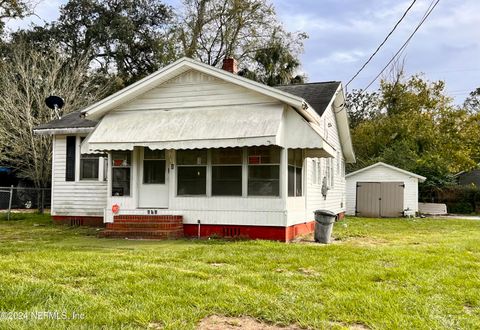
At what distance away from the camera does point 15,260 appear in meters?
7.52

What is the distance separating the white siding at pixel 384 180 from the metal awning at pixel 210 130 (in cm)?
1322

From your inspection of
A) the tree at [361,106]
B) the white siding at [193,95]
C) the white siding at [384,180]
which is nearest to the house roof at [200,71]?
the white siding at [193,95]

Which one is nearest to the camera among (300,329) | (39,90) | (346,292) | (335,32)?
(300,329)

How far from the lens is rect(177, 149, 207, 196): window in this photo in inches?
471

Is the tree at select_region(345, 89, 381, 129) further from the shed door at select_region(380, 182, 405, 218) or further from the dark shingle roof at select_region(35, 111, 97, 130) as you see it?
the dark shingle roof at select_region(35, 111, 97, 130)

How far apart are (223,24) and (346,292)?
3020 centimetres

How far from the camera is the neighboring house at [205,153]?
1111 cm

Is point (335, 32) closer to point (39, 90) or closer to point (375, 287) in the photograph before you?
point (375, 287)

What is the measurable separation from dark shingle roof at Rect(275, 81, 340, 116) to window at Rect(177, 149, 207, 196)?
14.0 feet

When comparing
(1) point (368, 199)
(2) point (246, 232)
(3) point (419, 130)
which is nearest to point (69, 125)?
(2) point (246, 232)

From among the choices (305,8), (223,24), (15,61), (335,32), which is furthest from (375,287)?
(223,24)

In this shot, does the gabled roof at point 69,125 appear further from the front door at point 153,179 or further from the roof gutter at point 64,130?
the front door at point 153,179

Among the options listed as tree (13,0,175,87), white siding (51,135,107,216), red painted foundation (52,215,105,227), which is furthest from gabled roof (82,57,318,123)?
tree (13,0,175,87)

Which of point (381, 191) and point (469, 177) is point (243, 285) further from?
point (469, 177)
